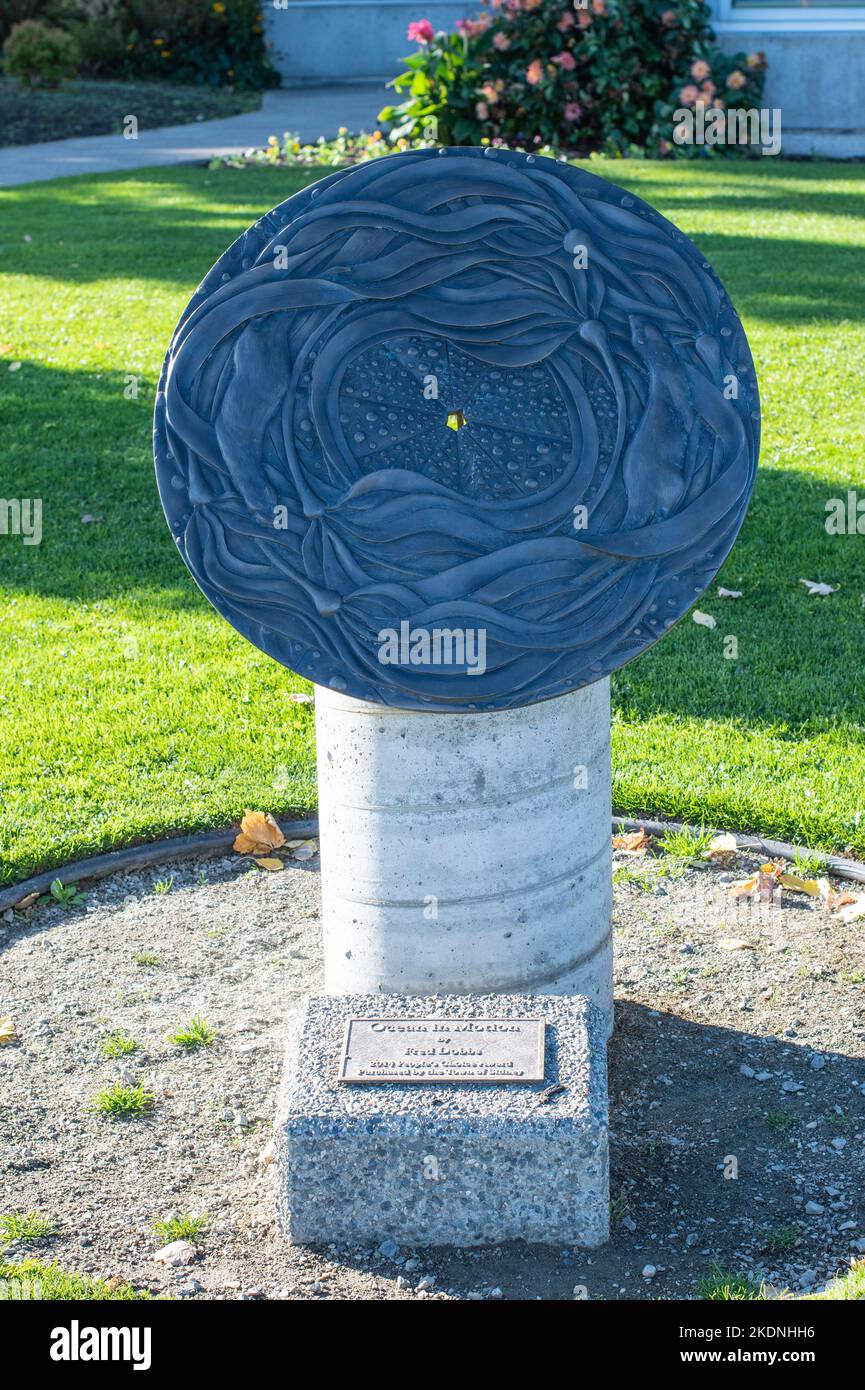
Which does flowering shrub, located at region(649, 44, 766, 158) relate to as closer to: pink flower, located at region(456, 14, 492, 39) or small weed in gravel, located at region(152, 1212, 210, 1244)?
pink flower, located at region(456, 14, 492, 39)

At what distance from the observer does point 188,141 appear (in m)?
17.8

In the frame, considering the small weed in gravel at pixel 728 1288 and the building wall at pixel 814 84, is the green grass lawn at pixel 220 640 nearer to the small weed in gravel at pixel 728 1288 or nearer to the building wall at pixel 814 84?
the small weed in gravel at pixel 728 1288

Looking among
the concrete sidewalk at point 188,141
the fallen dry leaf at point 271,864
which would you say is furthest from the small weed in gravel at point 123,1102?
the concrete sidewalk at point 188,141

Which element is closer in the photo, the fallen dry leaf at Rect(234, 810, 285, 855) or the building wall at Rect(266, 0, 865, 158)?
the fallen dry leaf at Rect(234, 810, 285, 855)

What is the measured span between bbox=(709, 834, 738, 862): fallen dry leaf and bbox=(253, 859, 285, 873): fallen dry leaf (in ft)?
4.42

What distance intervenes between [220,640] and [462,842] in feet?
9.86

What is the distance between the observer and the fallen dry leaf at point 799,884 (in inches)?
178

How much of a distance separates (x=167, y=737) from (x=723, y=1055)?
2.49 metres

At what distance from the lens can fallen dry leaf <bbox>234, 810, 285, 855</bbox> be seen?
16.1ft

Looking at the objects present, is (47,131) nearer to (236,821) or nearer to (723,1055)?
(236,821)

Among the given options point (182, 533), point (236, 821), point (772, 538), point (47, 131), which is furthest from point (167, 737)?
point (47, 131)

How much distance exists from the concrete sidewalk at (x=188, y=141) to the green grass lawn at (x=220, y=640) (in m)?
5.73

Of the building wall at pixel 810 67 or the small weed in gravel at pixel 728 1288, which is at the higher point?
the building wall at pixel 810 67

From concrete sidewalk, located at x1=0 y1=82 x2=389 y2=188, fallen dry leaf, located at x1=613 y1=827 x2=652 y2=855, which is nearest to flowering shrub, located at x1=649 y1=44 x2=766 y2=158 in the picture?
concrete sidewalk, located at x1=0 y1=82 x2=389 y2=188
